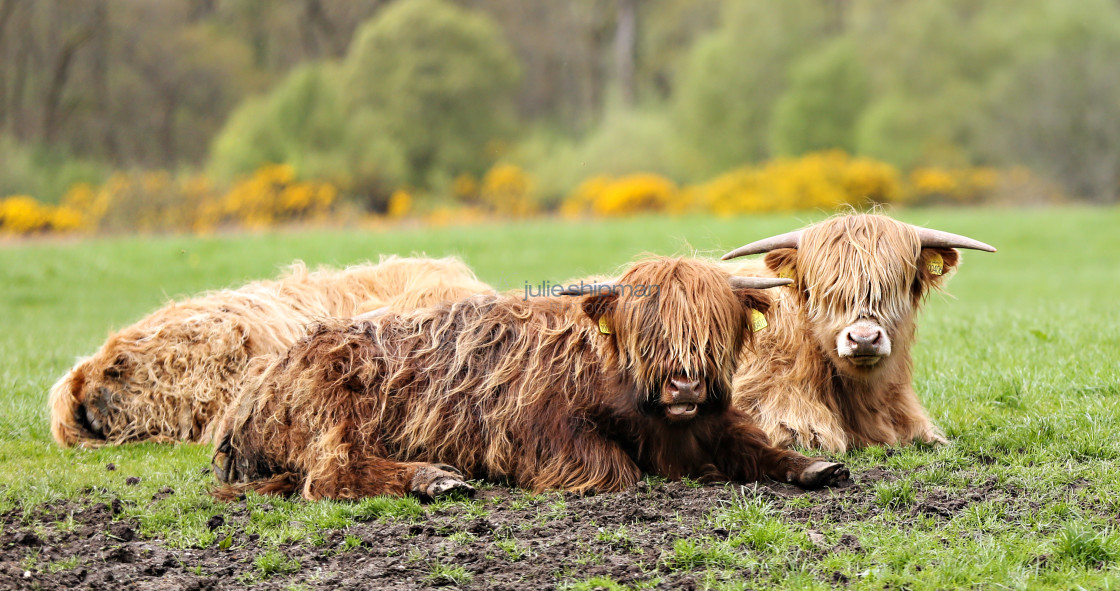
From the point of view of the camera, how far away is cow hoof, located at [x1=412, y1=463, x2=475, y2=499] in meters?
4.57

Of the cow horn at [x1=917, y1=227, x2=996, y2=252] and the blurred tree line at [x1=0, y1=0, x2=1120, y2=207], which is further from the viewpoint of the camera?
the blurred tree line at [x1=0, y1=0, x2=1120, y2=207]

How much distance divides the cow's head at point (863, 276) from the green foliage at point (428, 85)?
102 ft

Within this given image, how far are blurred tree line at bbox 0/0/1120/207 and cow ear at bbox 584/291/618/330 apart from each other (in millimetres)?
30061

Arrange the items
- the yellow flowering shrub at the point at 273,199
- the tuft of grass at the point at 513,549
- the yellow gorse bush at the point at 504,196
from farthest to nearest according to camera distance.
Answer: the yellow flowering shrub at the point at 273,199 < the yellow gorse bush at the point at 504,196 < the tuft of grass at the point at 513,549

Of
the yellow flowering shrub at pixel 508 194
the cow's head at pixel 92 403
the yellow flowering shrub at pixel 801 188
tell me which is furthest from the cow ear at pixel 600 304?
the yellow flowering shrub at pixel 508 194

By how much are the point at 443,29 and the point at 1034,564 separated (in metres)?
34.5

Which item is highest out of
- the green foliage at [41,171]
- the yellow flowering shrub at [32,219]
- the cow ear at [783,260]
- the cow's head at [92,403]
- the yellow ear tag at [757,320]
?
the green foliage at [41,171]

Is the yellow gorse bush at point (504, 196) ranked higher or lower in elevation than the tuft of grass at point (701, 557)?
higher

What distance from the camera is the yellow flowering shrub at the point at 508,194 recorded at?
3325cm

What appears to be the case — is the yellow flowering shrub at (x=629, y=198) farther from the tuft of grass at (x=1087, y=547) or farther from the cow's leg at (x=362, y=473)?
the tuft of grass at (x=1087, y=547)

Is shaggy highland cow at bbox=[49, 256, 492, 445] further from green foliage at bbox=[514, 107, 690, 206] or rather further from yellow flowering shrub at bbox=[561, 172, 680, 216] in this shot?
green foliage at bbox=[514, 107, 690, 206]

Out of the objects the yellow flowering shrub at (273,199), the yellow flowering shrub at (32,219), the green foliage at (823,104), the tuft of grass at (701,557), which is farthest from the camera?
the green foliage at (823,104)

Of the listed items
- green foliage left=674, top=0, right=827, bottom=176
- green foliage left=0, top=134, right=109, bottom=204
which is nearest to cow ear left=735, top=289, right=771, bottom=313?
green foliage left=0, top=134, right=109, bottom=204

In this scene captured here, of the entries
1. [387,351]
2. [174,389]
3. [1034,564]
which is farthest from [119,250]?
[1034,564]
